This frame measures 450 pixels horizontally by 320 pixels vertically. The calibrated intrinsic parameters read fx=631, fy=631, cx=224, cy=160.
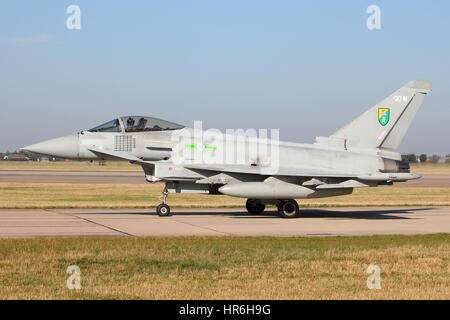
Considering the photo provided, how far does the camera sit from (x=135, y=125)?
2172 centimetres

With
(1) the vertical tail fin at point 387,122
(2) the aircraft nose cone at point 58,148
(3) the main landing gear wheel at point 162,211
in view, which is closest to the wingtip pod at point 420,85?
(1) the vertical tail fin at point 387,122

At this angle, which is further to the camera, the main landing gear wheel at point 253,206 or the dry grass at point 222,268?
the main landing gear wheel at point 253,206

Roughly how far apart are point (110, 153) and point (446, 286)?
1360 cm

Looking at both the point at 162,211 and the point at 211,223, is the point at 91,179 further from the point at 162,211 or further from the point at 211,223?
the point at 211,223

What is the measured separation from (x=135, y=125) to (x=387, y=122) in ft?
30.7

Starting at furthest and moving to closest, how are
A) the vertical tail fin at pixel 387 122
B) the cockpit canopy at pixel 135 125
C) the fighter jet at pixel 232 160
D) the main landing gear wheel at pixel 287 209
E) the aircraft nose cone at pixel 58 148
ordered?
the vertical tail fin at pixel 387 122 < the main landing gear wheel at pixel 287 209 < the cockpit canopy at pixel 135 125 < the fighter jet at pixel 232 160 < the aircraft nose cone at pixel 58 148

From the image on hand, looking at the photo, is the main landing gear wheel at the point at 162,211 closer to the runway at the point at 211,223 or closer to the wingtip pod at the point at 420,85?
the runway at the point at 211,223

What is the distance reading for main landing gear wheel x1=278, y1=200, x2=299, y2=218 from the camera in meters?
22.4

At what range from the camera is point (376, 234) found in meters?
17.4

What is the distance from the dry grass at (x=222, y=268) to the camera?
9281mm

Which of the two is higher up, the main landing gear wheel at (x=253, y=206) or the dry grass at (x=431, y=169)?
the dry grass at (x=431, y=169)

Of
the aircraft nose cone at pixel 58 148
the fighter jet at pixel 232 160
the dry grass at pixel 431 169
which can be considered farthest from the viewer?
the dry grass at pixel 431 169

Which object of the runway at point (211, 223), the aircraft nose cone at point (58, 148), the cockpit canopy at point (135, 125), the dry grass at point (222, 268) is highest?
the cockpit canopy at point (135, 125)

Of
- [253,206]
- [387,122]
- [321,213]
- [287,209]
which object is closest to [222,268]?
[287,209]
